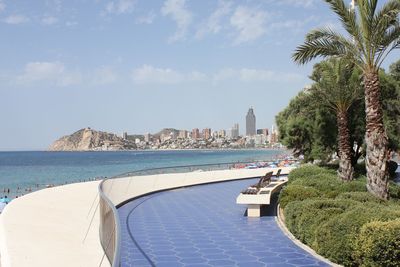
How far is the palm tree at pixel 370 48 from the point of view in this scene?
12.5 meters

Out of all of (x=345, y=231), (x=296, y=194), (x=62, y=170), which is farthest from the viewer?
(x=62, y=170)

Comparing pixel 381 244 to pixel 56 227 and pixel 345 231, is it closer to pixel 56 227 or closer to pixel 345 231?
pixel 345 231

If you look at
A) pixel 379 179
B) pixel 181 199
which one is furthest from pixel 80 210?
pixel 379 179

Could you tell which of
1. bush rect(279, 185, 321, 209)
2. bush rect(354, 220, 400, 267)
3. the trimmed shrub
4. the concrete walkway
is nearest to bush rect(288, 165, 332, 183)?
the trimmed shrub

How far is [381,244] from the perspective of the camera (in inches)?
281

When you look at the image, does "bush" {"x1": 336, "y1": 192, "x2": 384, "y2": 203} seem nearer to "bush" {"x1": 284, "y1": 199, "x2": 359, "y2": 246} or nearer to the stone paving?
"bush" {"x1": 284, "y1": 199, "x2": 359, "y2": 246}

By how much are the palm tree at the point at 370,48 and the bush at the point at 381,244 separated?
5554 mm

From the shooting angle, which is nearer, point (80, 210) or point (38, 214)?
point (38, 214)

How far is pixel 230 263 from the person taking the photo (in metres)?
8.71

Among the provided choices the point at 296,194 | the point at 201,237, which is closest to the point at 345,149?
the point at 296,194

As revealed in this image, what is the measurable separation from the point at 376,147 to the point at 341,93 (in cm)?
545

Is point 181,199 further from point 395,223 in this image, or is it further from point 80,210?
point 395,223

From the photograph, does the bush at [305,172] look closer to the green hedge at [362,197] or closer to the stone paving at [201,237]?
the stone paving at [201,237]

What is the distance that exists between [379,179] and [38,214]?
9.71m
